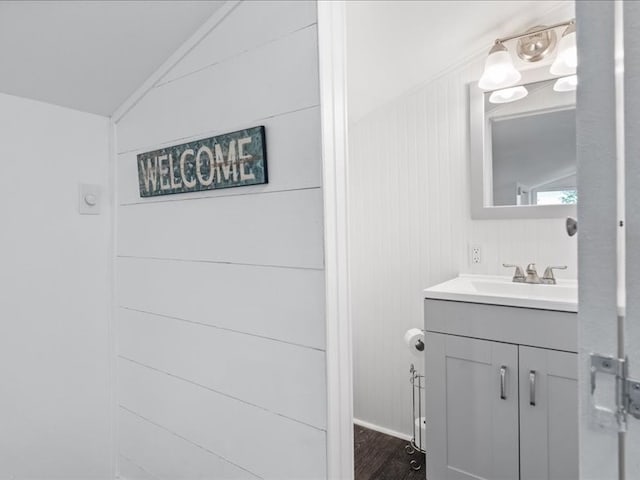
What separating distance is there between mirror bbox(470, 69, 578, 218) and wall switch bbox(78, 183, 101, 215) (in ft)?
5.85

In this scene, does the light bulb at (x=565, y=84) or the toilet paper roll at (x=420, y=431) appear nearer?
the light bulb at (x=565, y=84)

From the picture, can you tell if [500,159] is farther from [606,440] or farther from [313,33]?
[606,440]

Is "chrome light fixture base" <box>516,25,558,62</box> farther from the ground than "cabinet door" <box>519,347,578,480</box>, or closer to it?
farther from the ground

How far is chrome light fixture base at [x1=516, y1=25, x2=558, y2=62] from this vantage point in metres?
1.78

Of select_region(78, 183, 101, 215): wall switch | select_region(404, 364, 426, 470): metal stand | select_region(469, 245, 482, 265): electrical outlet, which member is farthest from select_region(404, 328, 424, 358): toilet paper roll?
select_region(78, 183, 101, 215): wall switch

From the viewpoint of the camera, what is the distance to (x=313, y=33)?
1.09 m

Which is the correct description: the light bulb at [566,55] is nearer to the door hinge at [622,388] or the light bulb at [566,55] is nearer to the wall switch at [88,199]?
the door hinge at [622,388]

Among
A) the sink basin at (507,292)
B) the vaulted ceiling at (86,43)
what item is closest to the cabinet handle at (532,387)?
the sink basin at (507,292)

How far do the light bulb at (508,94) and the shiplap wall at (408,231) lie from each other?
0.44 ft

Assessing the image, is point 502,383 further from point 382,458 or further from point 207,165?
point 207,165

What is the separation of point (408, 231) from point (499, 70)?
0.91m

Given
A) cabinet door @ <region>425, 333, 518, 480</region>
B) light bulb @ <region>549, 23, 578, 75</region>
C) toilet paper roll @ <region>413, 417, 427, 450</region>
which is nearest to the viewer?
cabinet door @ <region>425, 333, 518, 480</region>

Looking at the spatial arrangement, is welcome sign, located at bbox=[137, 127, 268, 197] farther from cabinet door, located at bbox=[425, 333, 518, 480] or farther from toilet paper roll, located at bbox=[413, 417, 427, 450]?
toilet paper roll, located at bbox=[413, 417, 427, 450]

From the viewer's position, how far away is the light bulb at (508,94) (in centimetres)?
188
